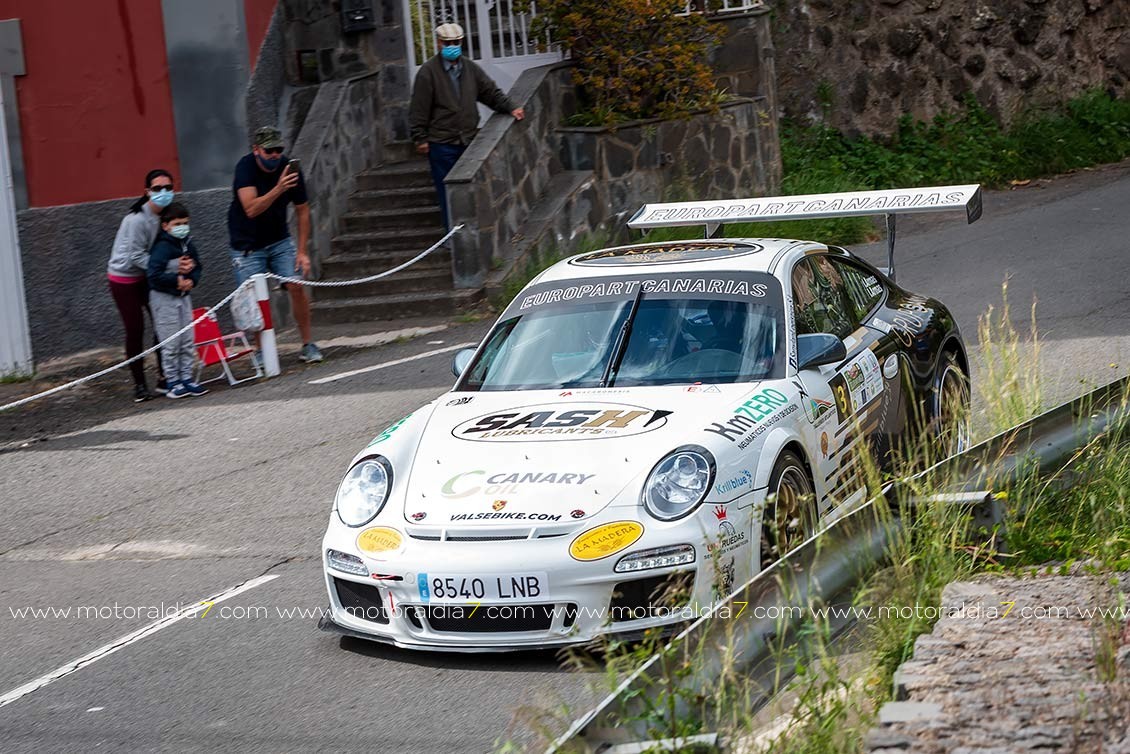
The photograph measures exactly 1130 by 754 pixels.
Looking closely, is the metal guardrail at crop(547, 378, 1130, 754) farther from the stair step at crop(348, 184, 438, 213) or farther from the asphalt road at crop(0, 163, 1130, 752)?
the stair step at crop(348, 184, 438, 213)

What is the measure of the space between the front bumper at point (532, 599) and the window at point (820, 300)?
193 cm

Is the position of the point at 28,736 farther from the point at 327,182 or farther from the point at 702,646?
the point at 327,182

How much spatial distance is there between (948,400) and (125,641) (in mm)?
4384

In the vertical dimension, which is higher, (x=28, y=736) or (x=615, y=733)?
(x=615, y=733)

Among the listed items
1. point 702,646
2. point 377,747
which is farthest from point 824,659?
point 377,747

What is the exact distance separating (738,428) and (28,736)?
9.60ft

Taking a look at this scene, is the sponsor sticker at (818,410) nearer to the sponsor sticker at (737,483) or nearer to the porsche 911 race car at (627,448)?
the porsche 911 race car at (627,448)

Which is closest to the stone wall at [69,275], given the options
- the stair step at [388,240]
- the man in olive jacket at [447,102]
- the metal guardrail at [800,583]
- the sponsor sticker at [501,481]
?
the stair step at [388,240]

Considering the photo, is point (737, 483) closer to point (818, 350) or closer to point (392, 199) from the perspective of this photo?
point (818, 350)

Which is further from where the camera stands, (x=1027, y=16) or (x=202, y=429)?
(x=1027, y=16)

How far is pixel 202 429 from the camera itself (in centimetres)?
1115

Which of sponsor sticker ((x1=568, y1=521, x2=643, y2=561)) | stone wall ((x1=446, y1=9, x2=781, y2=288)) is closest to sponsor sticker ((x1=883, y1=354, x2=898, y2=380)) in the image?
sponsor sticker ((x1=568, y1=521, x2=643, y2=561))

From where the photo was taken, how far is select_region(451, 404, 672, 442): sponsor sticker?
247 inches

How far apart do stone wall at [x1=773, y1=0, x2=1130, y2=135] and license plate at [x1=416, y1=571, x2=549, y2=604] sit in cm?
1683
